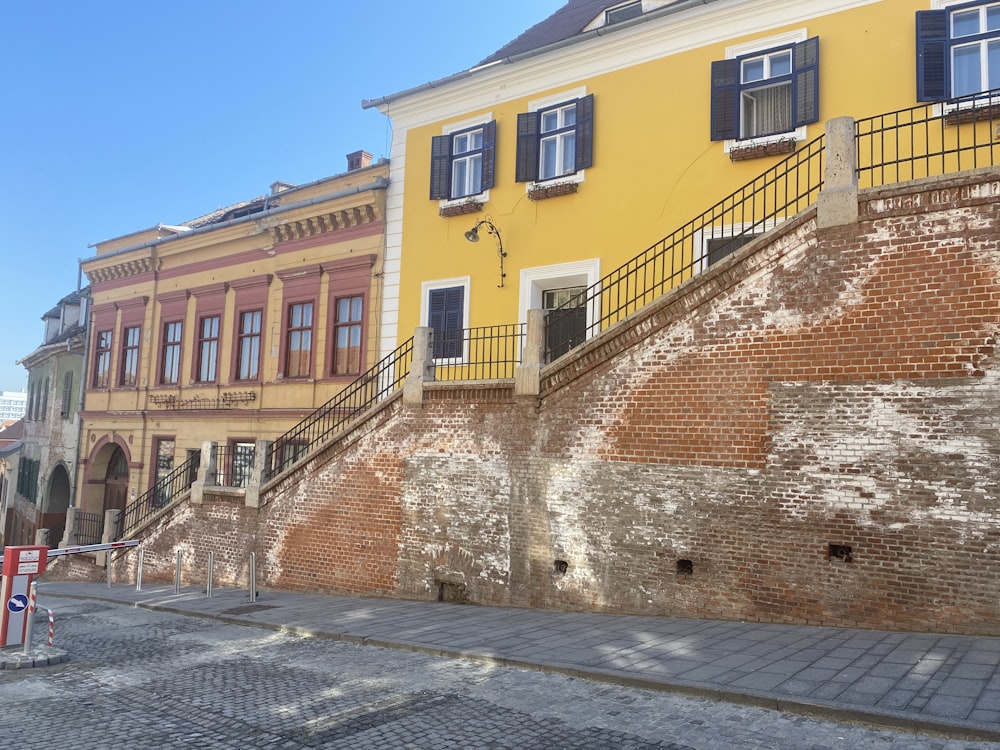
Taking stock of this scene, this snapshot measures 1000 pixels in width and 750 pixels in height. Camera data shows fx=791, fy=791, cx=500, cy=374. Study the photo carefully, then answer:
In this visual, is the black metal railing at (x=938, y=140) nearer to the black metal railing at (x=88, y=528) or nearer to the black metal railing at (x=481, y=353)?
the black metal railing at (x=481, y=353)

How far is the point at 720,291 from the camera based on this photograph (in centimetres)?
1042

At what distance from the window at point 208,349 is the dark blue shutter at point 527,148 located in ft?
37.4

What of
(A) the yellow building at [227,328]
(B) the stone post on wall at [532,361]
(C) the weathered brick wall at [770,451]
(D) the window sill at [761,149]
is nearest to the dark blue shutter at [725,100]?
(D) the window sill at [761,149]

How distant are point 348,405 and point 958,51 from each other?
531 inches

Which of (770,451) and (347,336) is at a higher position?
(347,336)

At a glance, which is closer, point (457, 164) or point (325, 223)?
point (457, 164)

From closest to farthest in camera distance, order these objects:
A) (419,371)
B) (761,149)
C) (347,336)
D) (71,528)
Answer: (761,149) → (419,371) → (347,336) → (71,528)

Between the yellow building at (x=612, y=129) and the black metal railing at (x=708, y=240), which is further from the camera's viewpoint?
the black metal railing at (x=708, y=240)

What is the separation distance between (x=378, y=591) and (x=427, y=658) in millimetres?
4759

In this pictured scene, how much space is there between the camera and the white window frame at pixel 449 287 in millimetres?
16766

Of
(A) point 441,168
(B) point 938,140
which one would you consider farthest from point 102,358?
(B) point 938,140

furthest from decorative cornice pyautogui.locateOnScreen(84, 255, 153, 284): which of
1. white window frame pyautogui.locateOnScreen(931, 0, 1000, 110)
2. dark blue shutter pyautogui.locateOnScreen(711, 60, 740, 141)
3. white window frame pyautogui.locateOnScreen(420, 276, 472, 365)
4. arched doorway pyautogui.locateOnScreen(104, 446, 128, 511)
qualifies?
white window frame pyautogui.locateOnScreen(931, 0, 1000, 110)

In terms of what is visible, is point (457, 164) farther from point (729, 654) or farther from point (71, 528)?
point (71, 528)

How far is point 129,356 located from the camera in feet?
87.2
